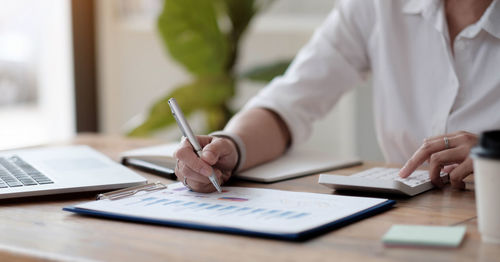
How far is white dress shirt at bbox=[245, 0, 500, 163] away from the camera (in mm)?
1225

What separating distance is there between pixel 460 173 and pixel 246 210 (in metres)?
0.33

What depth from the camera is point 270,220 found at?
740 millimetres

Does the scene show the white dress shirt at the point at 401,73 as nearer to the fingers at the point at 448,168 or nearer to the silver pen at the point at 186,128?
the fingers at the point at 448,168

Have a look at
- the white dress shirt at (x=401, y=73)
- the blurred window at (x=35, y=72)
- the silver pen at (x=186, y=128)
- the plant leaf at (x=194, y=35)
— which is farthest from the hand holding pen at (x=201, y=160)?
the blurred window at (x=35, y=72)

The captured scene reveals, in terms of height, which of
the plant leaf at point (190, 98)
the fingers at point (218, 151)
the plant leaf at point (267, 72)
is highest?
the plant leaf at point (267, 72)

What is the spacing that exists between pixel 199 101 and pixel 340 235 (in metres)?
1.73

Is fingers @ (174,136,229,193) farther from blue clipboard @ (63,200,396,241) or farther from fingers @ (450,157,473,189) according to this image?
fingers @ (450,157,473,189)

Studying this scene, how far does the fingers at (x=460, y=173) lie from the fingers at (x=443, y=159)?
15 millimetres

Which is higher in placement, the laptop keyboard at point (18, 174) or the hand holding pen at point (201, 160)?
the hand holding pen at point (201, 160)

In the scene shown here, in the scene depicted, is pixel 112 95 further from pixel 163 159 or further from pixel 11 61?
pixel 163 159

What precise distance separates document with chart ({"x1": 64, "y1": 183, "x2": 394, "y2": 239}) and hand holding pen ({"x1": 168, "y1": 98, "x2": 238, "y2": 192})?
2cm

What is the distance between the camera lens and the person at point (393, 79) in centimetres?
121

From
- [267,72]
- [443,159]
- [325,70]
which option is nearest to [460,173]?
[443,159]

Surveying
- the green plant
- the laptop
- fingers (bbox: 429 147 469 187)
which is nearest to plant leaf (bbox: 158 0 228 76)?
the green plant
